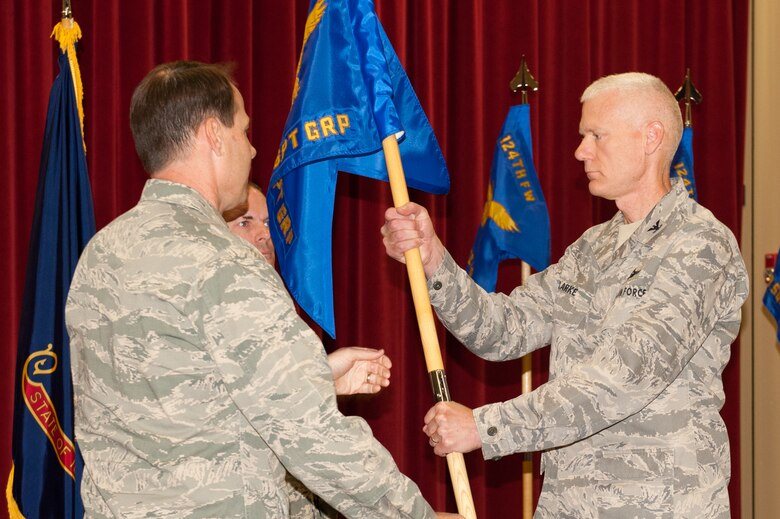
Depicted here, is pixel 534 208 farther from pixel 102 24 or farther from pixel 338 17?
pixel 102 24

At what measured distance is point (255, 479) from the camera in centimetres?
177

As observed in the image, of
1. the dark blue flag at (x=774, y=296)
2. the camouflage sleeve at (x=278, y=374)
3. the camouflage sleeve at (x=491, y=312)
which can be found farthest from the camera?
the dark blue flag at (x=774, y=296)

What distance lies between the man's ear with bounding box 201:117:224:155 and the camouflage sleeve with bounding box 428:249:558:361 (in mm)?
977

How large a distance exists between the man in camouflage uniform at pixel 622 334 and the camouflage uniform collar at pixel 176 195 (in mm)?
781

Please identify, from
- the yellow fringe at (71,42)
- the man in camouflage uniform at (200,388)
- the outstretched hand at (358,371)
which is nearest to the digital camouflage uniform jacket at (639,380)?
the outstretched hand at (358,371)

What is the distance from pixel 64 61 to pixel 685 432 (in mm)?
2557

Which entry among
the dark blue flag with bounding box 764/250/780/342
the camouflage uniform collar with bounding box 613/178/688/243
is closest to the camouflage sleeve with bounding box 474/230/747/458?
the camouflage uniform collar with bounding box 613/178/688/243

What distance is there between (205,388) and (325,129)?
97cm

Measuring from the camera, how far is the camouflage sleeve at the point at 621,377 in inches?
90.1

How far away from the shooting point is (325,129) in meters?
2.48

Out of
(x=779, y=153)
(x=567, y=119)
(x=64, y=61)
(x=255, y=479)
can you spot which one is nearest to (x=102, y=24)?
(x=64, y=61)

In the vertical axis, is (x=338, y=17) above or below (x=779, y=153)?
above

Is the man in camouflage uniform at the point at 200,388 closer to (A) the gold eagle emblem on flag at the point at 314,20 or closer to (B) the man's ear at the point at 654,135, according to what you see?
(A) the gold eagle emblem on flag at the point at 314,20

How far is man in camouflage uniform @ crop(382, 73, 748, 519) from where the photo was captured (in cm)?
231
